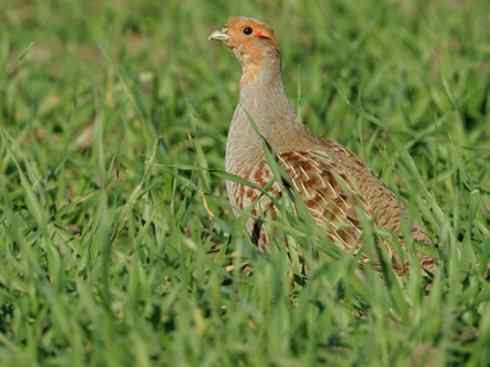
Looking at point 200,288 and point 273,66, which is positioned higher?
point 273,66

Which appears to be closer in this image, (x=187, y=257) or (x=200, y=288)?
(x=200, y=288)

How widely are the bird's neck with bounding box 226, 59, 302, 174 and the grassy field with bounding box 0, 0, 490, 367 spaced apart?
0.14 m

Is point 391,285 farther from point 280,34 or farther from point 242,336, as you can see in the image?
point 280,34

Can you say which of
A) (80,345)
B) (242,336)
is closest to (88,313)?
(80,345)

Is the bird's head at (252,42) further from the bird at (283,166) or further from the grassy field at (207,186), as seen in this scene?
the grassy field at (207,186)

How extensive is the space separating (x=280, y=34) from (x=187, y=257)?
132 inches

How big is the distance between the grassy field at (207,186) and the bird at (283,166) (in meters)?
0.14

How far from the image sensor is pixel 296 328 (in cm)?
333

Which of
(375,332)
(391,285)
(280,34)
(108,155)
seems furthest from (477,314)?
(280,34)

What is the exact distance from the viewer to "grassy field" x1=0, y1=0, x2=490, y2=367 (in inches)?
132

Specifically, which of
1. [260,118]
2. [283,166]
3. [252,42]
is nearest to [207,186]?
[260,118]

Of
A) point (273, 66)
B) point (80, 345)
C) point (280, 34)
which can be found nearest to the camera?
point (80, 345)

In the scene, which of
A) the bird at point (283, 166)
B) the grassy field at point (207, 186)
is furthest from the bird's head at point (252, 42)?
the grassy field at point (207, 186)

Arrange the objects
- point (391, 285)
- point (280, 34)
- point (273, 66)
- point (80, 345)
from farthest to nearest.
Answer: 1. point (280, 34)
2. point (273, 66)
3. point (391, 285)
4. point (80, 345)
